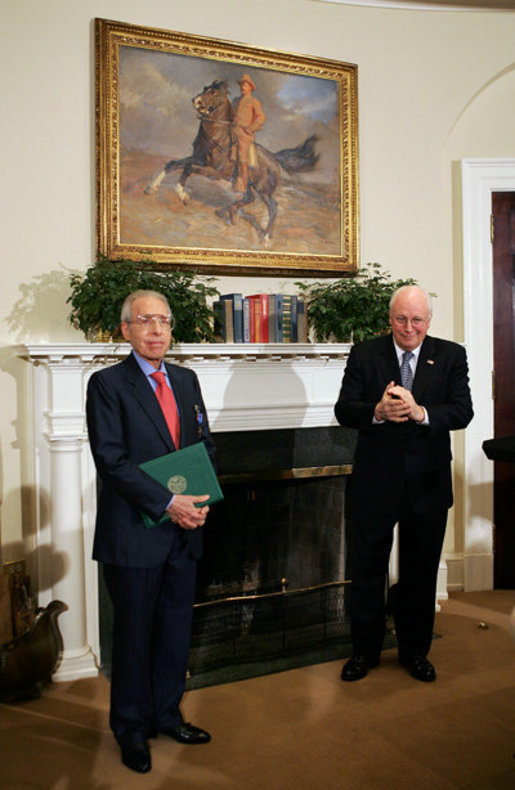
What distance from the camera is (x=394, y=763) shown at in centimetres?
260

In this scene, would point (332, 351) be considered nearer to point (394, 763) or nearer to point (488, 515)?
point (488, 515)

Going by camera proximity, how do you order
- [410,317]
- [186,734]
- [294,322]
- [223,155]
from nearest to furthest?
[186,734], [410,317], [294,322], [223,155]

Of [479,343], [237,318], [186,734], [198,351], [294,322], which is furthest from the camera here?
[479,343]

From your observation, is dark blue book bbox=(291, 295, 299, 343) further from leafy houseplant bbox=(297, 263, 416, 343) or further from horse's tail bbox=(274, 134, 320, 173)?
horse's tail bbox=(274, 134, 320, 173)

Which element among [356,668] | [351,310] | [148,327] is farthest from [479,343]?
[148,327]

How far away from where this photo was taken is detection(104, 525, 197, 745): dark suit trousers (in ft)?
8.41

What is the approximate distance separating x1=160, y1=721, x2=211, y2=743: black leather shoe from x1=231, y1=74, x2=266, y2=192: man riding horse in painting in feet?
9.31

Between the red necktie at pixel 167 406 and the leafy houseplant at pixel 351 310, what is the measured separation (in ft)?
5.16

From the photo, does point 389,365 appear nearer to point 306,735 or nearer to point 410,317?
point 410,317

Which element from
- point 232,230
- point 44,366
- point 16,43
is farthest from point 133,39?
point 44,366

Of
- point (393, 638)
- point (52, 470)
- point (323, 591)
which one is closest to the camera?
point (52, 470)

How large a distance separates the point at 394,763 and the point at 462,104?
12.8 ft

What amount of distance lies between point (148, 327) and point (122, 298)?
0.86m

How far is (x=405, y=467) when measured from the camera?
3.16 meters
